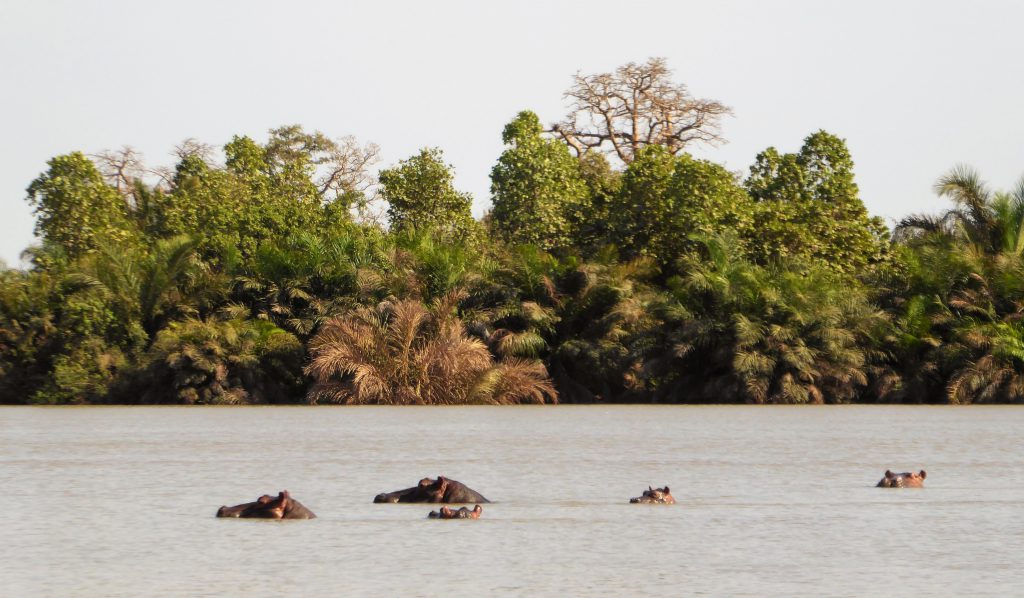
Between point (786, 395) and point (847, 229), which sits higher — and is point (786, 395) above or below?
below

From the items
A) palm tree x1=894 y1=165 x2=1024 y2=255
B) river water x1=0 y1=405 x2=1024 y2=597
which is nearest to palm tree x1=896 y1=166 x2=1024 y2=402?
palm tree x1=894 y1=165 x2=1024 y2=255

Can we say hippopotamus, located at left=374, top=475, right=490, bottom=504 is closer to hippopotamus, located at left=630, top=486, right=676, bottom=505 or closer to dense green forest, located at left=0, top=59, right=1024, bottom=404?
hippopotamus, located at left=630, top=486, right=676, bottom=505

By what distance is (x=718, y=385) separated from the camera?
32.9 meters

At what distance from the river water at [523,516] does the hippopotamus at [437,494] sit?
0.24m

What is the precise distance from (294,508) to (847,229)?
28511mm

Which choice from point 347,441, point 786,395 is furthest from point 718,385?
point 347,441

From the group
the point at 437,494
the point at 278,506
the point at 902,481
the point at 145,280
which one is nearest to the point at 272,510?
the point at 278,506

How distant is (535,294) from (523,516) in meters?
23.3

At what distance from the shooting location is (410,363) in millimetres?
32062

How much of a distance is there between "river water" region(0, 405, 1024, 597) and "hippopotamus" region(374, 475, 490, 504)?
239 mm

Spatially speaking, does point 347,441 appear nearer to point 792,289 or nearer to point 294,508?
point 294,508

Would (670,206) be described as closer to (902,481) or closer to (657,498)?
(902,481)

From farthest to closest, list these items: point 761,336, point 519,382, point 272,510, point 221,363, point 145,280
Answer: point 145,280 → point 519,382 → point 761,336 → point 221,363 → point 272,510

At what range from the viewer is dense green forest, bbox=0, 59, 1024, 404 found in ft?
106
